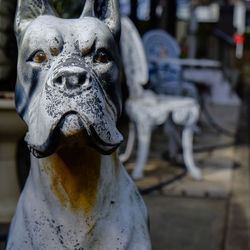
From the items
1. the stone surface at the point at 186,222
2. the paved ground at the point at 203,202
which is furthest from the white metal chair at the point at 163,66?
the stone surface at the point at 186,222

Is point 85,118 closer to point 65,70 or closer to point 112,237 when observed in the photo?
point 65,70

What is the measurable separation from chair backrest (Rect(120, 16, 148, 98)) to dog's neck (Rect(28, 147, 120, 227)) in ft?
10.8

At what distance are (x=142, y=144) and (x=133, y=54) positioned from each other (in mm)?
909

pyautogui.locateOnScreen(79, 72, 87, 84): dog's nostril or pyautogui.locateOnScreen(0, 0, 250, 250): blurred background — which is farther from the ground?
pyautogui.locateOnScreen(79, 72, 87, 84): dog's nostril

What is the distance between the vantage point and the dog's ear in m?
1.39

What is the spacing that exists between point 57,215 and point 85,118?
0.39 meters

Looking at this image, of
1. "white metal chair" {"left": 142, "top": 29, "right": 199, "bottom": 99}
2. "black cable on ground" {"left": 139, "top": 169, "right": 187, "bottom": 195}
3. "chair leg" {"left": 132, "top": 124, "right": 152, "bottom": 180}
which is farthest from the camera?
"white metal chair" {"left": 142, "top": 29, "right": 199, "bottom": 99}

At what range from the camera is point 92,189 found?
1.37 m

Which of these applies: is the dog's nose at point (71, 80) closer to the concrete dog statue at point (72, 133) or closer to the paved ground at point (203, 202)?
the concrete dog statue at point (72, 133)

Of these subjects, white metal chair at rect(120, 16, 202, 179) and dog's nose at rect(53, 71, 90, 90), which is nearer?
dog's nose at rect(53, 71, 90, 90)

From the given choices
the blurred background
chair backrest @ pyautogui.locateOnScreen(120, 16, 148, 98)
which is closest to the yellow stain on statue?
the blurred background

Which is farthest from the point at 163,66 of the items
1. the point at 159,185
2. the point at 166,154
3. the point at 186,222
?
the point at 186,222

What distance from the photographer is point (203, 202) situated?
4.37 meters

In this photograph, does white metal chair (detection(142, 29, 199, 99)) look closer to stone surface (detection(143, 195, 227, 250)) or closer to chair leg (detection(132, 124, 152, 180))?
chair leg (detection(132, 124, 152, 180))
